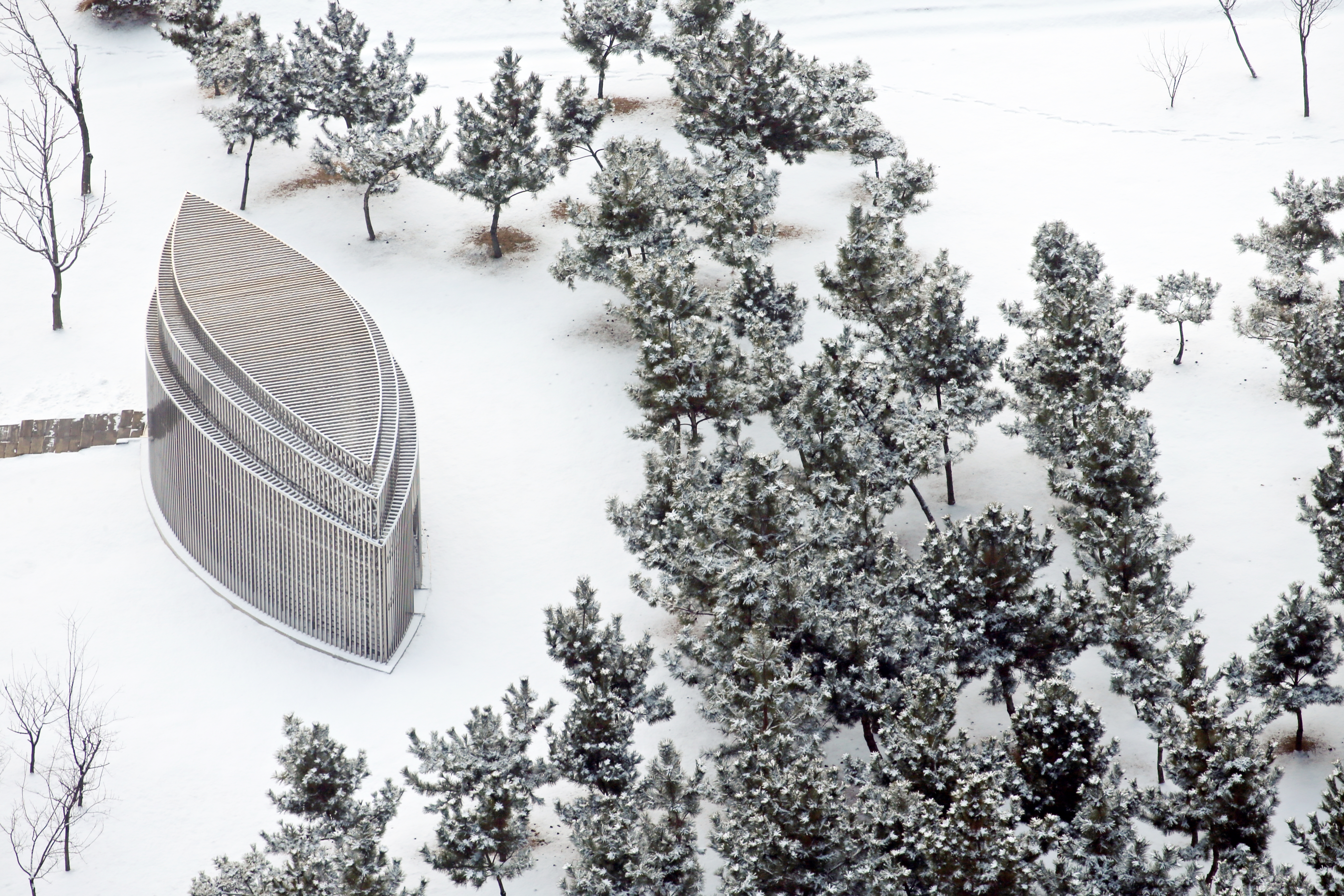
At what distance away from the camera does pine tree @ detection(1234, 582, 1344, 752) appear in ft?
98.0

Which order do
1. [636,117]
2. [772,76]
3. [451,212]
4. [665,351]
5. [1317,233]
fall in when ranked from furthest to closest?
[636,117] < [451,212] < [772,76] < [1317,233] < [665,351]

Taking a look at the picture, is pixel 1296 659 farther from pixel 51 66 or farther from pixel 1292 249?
pixel 51 66

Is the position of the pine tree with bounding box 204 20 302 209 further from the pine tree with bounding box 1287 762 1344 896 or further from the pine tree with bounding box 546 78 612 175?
the pine tree with bounding box 1287 762 1344 896

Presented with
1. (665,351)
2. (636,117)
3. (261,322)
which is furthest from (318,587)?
(636,117)

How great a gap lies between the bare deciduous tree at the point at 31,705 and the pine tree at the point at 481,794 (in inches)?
406

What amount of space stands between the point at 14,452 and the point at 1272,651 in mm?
36331

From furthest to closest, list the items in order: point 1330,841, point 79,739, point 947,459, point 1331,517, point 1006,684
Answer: point 947,459
point 79,739
point 1331,517
point 1006,684
point 1330,841

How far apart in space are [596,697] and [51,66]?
1980 inches

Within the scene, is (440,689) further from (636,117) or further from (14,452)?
(636,117)

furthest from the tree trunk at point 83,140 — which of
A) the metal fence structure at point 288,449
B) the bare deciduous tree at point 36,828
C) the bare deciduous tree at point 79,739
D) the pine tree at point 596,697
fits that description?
the pine tree at point 596,697

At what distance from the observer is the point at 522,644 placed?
36.7m

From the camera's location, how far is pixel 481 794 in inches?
1088

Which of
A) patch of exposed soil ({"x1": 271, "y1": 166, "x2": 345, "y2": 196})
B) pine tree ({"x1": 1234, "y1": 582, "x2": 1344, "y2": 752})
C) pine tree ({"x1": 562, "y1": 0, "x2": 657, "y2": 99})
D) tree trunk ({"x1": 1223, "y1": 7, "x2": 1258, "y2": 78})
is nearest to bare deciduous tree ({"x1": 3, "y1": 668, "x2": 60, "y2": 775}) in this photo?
patch of exposed soil ({"x1": 271, "y1": 166, "x2": 345, "y2": 196})

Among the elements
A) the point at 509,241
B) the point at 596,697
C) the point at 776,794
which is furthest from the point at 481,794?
the point at 509,241
